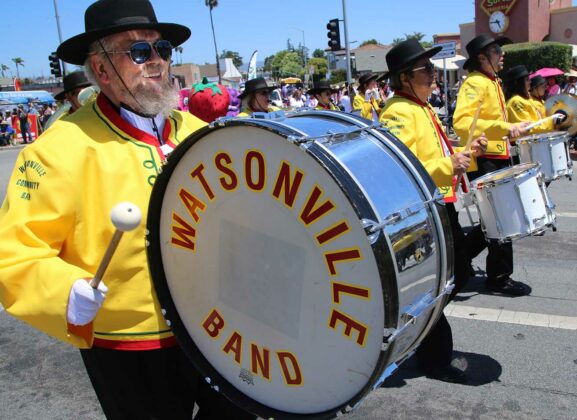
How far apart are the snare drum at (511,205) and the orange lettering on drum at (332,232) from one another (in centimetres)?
232

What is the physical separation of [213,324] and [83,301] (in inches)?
19.0

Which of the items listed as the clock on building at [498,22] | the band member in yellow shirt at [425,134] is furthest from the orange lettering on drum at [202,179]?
the clock on building at [498,22]

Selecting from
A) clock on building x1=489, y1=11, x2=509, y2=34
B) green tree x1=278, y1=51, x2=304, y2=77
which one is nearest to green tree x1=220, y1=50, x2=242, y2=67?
green tree x1=278, y1=51, x2=304, y2=77

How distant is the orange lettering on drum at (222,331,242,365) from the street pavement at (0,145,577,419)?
1.45m

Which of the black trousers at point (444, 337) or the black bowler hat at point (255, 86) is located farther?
the black bowler hat at point (255, 86)

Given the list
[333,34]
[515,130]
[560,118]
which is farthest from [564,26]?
[515,130]

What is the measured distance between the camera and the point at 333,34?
18.8 m

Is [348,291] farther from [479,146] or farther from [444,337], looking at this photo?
[479,146]

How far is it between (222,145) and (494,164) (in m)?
3.63

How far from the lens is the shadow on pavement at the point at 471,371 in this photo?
3326 mm

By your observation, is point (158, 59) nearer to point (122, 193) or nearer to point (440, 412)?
point (122, 193)

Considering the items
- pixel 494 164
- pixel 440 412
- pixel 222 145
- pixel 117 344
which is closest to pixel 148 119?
pixel 222 145

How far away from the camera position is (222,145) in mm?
1697

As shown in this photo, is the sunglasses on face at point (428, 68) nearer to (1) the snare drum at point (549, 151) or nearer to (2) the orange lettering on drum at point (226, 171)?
(1) the snare drum at point (549, 151)
